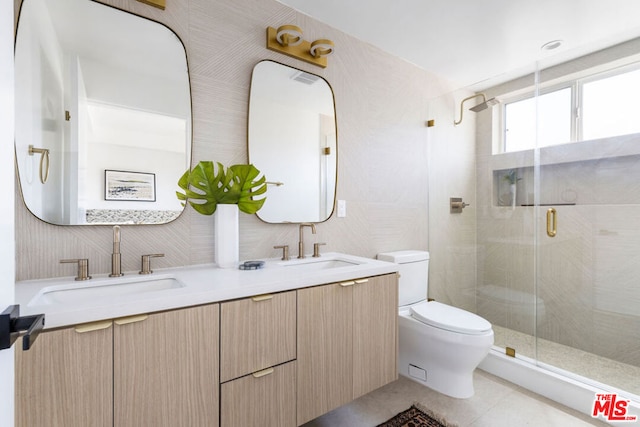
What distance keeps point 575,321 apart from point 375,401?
165 centimetres

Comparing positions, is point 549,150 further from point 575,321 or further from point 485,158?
point 575,321

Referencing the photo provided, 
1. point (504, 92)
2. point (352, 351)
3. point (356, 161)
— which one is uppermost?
point (504, 92)

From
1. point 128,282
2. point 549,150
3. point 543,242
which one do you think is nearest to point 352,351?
point 128,282

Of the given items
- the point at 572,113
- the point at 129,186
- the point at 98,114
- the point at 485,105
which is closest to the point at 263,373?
the point at 129,186

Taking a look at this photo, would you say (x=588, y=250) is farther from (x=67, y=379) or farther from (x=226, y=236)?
(x=67, y=379)

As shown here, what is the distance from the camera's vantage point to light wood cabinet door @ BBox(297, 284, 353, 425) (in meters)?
1.28

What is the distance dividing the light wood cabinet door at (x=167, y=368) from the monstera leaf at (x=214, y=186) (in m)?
0.58

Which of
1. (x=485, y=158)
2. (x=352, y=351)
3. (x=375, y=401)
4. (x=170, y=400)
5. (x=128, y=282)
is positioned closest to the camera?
(x=170, y=400)

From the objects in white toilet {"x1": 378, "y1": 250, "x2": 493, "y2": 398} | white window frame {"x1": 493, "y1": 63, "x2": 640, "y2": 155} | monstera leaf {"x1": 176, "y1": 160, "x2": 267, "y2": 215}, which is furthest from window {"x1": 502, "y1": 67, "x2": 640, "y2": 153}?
monstera leaf {"x1": 176, "y1": 160, "x2": 267, "y2": 215}

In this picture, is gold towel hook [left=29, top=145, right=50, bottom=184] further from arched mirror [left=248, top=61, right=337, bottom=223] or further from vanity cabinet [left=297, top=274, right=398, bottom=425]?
vanity cabinet [left=297, top=274, right=398, bottom=425]

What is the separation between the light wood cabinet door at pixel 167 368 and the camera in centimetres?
90

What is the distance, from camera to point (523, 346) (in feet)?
7.07

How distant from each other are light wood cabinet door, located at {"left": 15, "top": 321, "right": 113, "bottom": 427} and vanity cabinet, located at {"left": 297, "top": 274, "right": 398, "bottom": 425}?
0.66 meters

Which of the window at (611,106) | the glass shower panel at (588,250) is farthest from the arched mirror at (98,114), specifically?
the window at (611,106)
